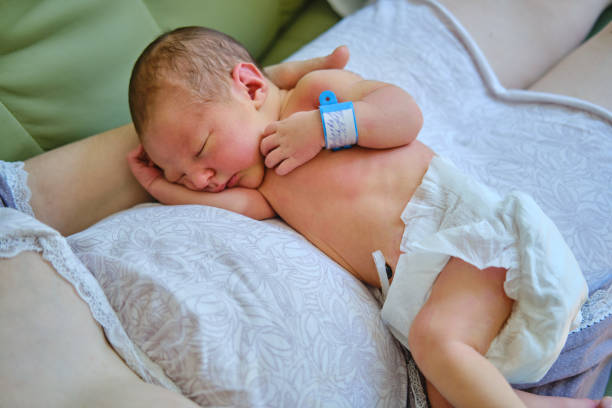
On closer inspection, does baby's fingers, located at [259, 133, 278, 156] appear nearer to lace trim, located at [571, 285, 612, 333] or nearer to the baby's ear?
the baby's ear

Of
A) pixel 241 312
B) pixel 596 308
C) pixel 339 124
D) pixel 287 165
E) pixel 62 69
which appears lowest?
pixel 596 308

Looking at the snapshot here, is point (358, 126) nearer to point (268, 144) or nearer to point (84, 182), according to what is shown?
point (268, 144)

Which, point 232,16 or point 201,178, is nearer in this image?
point 201,178

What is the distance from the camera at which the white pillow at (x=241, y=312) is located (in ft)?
2.31

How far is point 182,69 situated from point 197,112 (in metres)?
0.11

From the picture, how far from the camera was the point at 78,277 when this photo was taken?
2.44 feet

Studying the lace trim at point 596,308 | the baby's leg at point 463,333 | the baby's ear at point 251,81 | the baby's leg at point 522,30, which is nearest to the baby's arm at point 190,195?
the baby's ear at point 251,81

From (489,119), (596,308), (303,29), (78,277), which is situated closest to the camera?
(78,277)

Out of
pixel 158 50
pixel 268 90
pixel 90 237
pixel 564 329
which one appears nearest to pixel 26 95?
pixel 158 50

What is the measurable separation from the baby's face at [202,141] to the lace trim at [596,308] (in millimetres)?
817

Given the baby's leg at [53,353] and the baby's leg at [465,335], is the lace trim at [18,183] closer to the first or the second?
the baby's leg at [53,353]

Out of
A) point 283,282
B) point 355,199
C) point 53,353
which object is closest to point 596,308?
point 355,199

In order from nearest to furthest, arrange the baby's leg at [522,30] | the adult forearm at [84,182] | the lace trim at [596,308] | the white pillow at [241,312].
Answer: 1. the white pillow at [241,312]
2. the lace trim at [596,308]
3. the adult forearm at [84,182]
4. the baby's leg at [522,30]

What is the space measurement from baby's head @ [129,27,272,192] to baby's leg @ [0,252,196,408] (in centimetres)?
40
